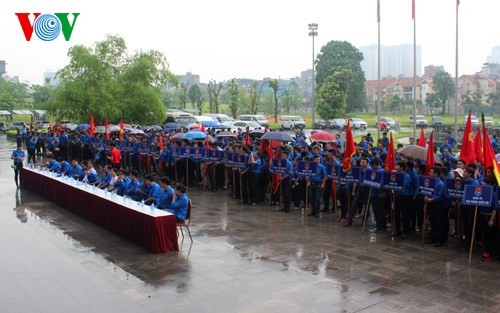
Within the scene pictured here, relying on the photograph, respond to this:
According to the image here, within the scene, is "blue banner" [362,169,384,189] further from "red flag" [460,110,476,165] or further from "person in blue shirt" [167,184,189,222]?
"person in blue shirt" [167,184,189,222]

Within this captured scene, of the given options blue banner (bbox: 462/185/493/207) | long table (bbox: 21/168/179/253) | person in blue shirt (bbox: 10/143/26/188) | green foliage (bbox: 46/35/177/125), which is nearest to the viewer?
blue banner (bbox: 462/185/493/207)

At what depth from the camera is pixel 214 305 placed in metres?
7.46

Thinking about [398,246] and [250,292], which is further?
[398,246]

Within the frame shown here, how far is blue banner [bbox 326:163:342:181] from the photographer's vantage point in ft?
41.6

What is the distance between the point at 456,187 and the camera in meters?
10.1

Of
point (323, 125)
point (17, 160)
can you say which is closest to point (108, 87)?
point (17, 160)

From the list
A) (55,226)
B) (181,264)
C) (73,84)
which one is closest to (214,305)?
(181,264)

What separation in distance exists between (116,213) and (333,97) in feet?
150

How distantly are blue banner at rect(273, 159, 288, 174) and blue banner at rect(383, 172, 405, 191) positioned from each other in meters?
3.41

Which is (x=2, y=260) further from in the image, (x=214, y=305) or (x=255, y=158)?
(x=255, y=158)

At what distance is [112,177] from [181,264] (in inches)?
214

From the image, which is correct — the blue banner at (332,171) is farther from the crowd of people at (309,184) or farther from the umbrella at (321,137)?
the umbrella at (321,137)

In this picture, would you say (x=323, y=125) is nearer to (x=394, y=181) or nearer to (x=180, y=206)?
(x=394, y=181)

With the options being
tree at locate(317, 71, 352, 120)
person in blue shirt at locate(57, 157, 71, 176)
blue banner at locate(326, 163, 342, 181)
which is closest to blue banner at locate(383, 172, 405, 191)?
blue banner at locate(326, 163, 342, 181)
